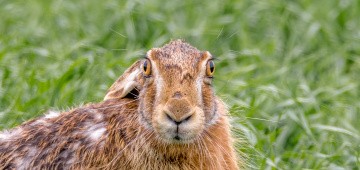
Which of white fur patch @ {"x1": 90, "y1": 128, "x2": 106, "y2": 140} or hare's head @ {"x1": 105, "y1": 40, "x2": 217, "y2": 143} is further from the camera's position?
white fur patch @ {"x1": 90, "y1": 128, "x2": 106, "y2": 140}

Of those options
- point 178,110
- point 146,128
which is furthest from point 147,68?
point 178,110

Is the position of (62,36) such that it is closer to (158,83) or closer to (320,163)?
(320,163)

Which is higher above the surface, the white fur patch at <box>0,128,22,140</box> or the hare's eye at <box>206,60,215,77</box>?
the hare's eye at <box>206,60,215,77</box>

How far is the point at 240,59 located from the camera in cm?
961

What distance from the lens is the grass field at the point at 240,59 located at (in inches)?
300

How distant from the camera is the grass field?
762 centimetres

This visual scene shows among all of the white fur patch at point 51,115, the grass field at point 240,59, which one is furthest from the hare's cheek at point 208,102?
the white fur patch at point 51,115

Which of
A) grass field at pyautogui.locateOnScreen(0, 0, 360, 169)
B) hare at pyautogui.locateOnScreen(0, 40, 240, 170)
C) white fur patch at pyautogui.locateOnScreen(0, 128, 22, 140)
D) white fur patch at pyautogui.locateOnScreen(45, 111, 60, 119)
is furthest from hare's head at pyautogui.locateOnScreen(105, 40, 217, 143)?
grass field at pyautogui.locateOnScreen(0, 0, 360, 169)

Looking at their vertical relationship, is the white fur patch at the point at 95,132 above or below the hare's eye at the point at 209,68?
below

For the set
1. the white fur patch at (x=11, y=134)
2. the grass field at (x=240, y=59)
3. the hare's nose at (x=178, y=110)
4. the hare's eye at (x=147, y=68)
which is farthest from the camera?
the grass field at (x=240, y=59)

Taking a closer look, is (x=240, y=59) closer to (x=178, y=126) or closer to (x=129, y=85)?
(x=129, y=85)

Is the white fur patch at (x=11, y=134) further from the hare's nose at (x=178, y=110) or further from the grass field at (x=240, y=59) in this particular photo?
the hare's nose at (x=178, y=110)

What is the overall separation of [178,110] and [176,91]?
0.15 m

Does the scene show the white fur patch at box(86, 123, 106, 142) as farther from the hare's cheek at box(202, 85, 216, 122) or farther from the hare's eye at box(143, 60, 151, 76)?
the hare's cheek at box(202, 85, 216, 122)
